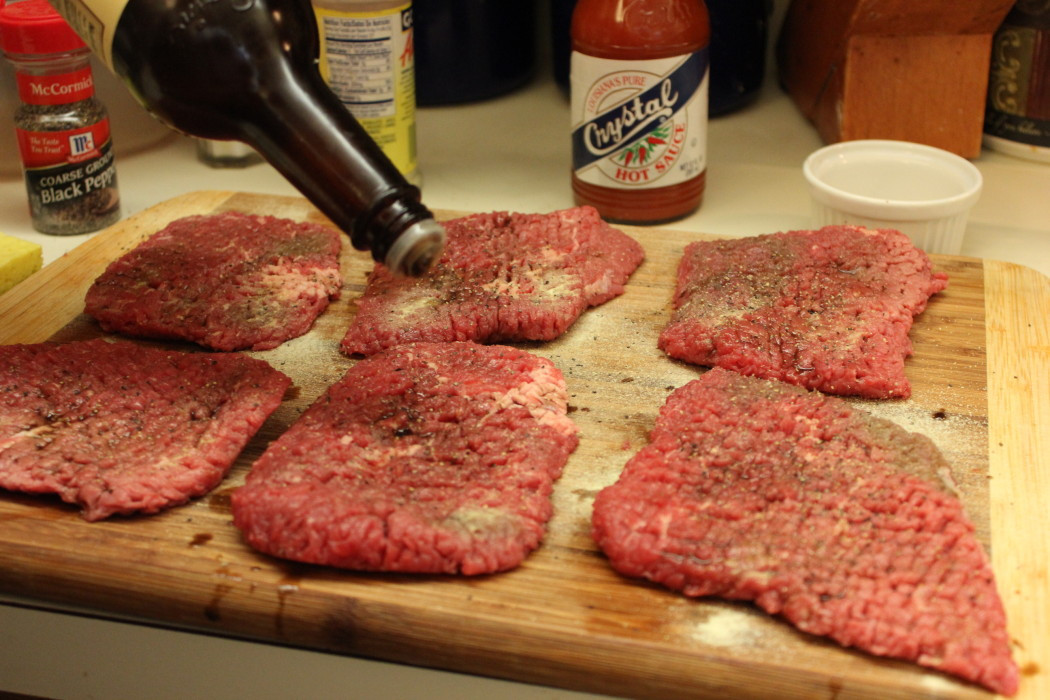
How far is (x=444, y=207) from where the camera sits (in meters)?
2.48

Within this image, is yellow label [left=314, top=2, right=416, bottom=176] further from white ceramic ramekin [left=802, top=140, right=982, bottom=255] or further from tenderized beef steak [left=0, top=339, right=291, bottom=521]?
white ceramic ramekin [left=802, top=140, right=982, bottom=255]

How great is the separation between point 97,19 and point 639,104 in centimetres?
A: 105

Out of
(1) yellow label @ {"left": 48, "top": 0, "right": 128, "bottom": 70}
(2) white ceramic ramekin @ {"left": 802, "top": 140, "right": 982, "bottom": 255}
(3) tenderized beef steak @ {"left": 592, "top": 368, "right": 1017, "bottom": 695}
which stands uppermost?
(1) yellow label @ {"left": 48, "top": 0, "right": 128, "bottom": 70}

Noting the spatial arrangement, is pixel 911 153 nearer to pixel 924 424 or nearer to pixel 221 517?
pixel 924 424

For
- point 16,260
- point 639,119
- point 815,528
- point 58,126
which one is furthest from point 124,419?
point 639,119

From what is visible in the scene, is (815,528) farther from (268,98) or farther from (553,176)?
(553,176)

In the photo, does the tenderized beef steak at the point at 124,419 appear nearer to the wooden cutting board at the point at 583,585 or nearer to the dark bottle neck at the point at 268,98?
the wooden cutting board at the point at 583,585

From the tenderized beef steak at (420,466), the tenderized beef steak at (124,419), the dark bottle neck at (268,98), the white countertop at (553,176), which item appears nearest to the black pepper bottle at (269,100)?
the dark bottle neck at (268,98)

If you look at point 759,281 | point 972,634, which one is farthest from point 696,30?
point 972,634

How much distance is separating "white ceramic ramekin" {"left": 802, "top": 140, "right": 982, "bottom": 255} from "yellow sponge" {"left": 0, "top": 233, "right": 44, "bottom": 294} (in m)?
1.60

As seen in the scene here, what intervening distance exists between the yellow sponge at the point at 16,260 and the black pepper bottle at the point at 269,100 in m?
0.81

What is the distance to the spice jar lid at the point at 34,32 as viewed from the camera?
6.68 feet

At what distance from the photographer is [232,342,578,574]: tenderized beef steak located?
1315 millimetres

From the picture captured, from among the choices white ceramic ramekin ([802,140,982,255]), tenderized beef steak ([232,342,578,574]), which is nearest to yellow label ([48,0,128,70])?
tenderized beef steak ([232,342,578,574])
